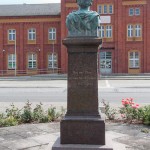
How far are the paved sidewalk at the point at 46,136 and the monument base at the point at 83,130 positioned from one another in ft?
1.71

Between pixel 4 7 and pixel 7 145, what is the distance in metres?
48.1

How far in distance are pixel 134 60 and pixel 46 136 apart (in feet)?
124

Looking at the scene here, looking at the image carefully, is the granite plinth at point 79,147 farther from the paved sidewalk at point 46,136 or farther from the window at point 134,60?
the window at point 134,60

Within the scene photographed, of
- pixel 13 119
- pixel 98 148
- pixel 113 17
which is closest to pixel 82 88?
pixel 98 148

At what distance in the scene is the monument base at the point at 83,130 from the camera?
6656mm

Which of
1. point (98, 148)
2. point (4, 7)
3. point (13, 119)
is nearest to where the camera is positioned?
point (98, 148)

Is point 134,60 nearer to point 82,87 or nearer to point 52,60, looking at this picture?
point 52,60

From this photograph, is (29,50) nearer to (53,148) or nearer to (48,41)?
(48,41)

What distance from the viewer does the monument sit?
6.66m

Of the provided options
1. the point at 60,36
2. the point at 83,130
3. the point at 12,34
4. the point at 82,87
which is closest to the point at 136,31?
the point at 60,36

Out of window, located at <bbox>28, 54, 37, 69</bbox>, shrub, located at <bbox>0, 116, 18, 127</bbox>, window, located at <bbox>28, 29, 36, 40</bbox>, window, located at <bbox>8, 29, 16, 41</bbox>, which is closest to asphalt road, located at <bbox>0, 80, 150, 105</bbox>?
shrub, located at <bbox>0, 116, 18, 127</bbox>

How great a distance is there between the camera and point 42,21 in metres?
47.1

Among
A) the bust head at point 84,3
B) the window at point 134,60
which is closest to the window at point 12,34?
the window at point 134,60

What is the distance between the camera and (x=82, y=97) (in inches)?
268
